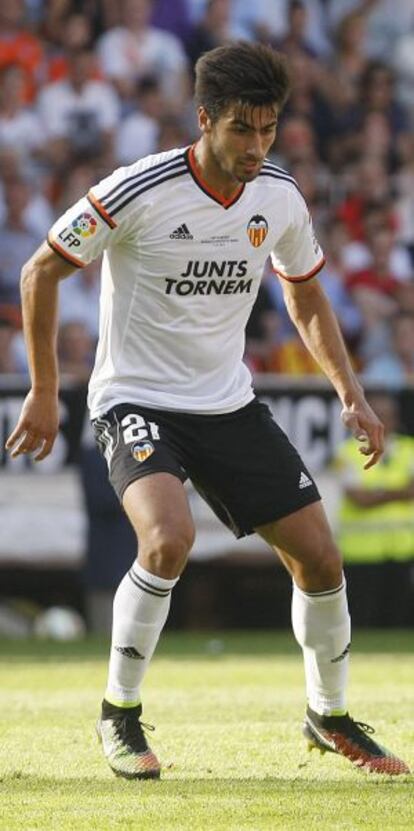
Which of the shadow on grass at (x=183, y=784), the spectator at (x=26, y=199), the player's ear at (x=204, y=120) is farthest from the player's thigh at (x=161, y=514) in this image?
the spectator at (x=26, y=199)

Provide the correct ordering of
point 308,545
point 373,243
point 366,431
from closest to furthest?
point 308,545
point 366,431
point 373,243

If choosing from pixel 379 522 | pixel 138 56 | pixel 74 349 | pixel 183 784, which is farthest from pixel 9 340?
pixel 183 784

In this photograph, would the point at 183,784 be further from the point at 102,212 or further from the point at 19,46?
the point at 19,46

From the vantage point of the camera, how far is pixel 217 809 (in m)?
5.39

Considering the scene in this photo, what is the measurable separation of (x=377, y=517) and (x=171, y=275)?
24.8 feet

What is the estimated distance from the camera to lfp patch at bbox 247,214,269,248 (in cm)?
641

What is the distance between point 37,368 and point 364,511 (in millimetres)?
7761

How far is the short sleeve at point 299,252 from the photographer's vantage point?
6.66 meters

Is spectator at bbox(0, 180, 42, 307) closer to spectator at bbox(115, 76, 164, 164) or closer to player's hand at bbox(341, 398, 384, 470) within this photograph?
spectator at bbox(115, 76, 164, 164)

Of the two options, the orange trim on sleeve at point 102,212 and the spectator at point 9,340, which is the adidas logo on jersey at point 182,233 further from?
the spectator at point 9,340

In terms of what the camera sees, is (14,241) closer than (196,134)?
Yes

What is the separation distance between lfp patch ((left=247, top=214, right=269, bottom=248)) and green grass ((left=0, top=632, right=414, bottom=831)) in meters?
1.93

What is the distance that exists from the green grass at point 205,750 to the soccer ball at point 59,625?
5.06 ft

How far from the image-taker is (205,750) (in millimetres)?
6883
